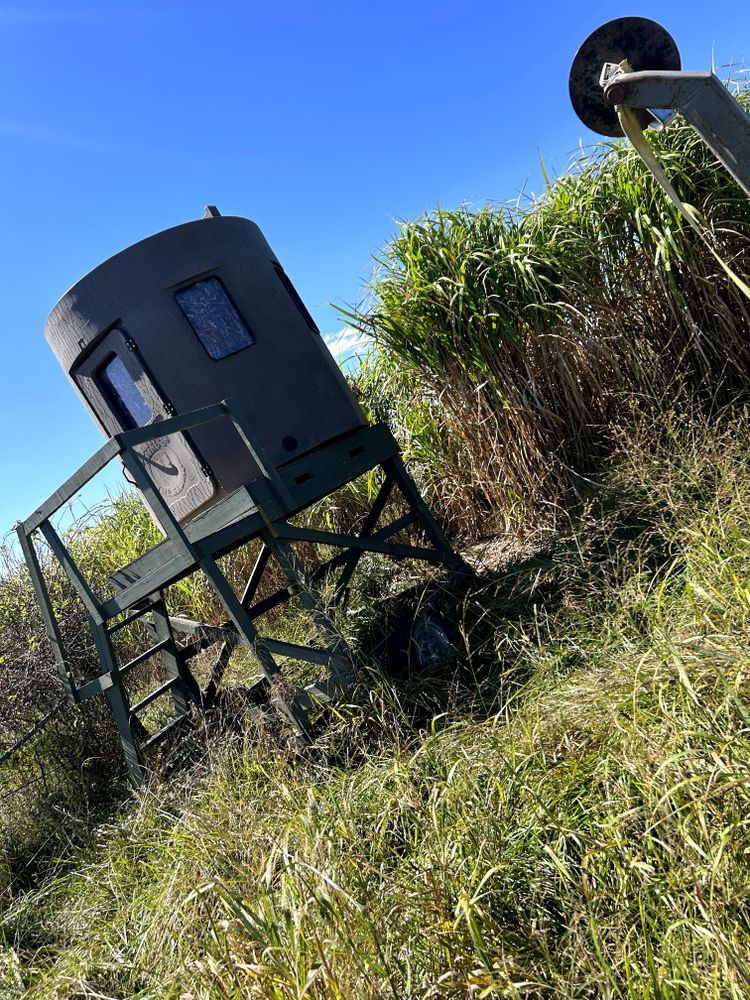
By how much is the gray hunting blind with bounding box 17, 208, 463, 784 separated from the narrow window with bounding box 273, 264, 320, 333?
0.17 metres

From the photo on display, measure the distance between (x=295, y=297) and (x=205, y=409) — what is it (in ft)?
5.36

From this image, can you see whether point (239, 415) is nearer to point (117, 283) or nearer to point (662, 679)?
point (117, 283)

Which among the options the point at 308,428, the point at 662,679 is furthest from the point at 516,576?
the point at 662,679

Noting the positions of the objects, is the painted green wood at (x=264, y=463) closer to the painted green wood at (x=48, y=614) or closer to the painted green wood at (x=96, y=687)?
the painted green wood at (x=96, y=687)

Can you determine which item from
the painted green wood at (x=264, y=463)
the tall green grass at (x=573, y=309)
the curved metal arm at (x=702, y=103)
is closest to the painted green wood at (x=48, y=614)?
the painted green wood at (x=264, y=463)

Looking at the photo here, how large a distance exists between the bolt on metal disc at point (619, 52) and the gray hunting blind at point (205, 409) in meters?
2.47

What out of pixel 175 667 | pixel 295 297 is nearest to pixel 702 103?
pixel 295 297

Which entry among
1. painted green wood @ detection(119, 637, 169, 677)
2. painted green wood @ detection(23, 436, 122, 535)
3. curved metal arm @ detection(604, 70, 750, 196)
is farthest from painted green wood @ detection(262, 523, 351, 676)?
curved metal arm @ detection(604, 70, 750, 196)

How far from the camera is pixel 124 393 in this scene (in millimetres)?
5523

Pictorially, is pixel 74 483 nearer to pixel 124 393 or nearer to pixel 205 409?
pixel 124 393

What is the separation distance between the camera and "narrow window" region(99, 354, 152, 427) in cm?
542

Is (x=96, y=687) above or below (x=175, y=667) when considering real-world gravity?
above

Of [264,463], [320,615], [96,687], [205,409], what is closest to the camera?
[320,615]

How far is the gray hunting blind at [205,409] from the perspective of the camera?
5004 mm
